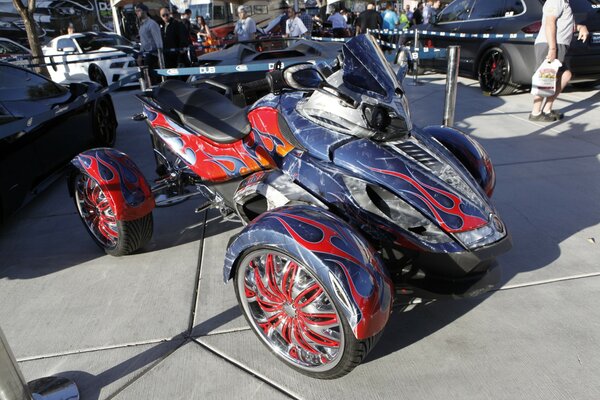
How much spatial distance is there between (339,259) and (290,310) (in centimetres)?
45

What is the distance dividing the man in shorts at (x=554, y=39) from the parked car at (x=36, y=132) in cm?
554

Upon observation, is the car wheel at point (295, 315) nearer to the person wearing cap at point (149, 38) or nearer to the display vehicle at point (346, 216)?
the display vehicle at point (346, 216)

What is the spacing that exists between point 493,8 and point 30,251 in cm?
769

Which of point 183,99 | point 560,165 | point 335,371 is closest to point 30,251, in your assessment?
point 183,99

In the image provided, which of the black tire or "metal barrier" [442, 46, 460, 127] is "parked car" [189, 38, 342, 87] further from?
the black tire

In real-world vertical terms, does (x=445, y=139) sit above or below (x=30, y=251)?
above

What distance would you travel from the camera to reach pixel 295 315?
7.32 ft

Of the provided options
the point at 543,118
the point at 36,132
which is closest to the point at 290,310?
the point at 36,132

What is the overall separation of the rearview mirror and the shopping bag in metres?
4.22

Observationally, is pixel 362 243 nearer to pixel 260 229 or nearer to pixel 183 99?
pixel 260 229

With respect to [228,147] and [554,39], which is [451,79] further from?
[228,147]

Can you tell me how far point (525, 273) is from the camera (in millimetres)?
2984

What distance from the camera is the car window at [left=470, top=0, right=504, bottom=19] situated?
7742 mm

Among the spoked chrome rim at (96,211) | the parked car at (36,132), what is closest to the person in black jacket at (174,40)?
the parked car at (36,132)
